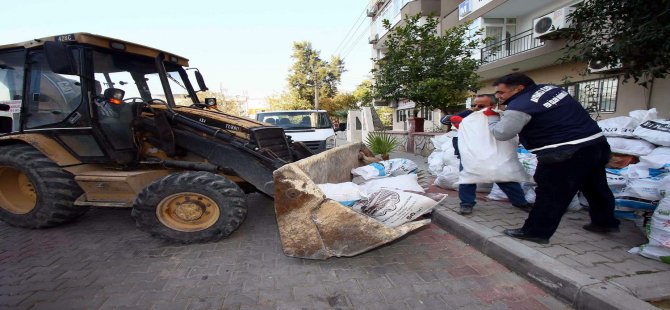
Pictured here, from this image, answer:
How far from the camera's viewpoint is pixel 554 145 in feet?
8.76

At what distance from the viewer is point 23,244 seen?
134 inches

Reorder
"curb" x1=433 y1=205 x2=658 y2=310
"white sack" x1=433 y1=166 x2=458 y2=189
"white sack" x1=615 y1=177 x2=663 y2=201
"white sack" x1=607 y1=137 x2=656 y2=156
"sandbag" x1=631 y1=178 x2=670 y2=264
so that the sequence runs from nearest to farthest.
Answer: "curb" x1=433 y1=205 x2=658 y2=310, "sandbag" x1=631 y1=178 x2=670 y2=264, "white sack" x1=615 y1=177 x2=663 y2=201, "white sack" x1=607 y1=137 x2=656 y2=156, "white sack" x1=433 y1=166 x2=458 y2=189

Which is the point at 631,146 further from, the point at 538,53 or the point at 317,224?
the point at 538,53

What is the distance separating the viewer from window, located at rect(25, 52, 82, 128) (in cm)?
381

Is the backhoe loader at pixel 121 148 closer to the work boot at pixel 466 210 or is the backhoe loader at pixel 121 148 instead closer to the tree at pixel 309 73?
the work boot at pixel 466 210

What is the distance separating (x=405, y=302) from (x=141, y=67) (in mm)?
4091

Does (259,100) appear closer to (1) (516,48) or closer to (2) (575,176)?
(1) (516,48)

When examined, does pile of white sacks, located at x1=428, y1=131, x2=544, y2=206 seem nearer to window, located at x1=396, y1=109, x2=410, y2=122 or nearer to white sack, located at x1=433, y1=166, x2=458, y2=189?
white sack, located at x1=433, y1=166, x2=458, y2=189

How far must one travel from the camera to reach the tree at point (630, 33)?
174 inches

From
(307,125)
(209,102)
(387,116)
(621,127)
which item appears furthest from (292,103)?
(621,127)

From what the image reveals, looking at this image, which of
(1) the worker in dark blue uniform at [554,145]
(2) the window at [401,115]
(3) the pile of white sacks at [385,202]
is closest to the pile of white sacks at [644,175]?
(1) the worker in dark blue uniform at [554,145]

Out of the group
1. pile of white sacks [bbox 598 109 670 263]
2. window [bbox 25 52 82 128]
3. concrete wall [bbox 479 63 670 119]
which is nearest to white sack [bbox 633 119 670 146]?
pile of white sacks [bbox 598 109 670 263]

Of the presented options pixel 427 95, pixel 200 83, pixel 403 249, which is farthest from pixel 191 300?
pixel 427 95

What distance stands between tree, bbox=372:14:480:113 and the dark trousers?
6203 mm
